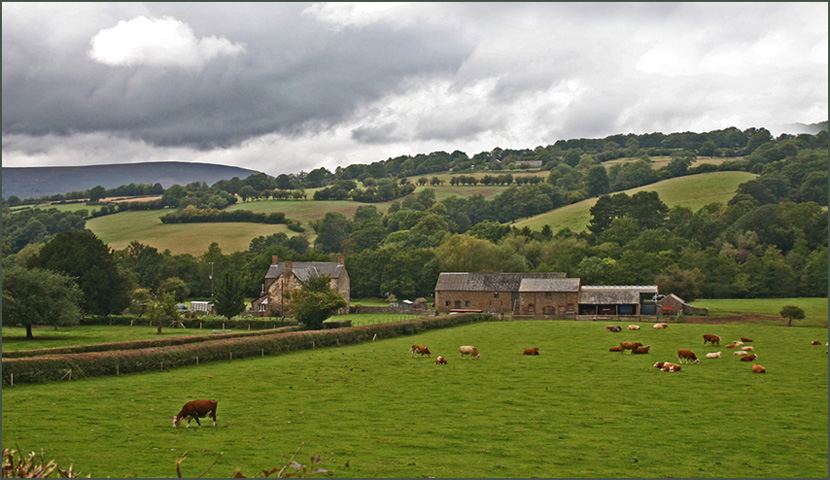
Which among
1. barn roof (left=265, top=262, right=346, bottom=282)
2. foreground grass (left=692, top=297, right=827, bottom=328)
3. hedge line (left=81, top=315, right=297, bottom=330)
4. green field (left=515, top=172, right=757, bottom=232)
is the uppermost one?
green field (left=515, top=172, right=757, bottom=232)

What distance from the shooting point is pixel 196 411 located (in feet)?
64.2

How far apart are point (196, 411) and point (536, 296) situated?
57567 mm

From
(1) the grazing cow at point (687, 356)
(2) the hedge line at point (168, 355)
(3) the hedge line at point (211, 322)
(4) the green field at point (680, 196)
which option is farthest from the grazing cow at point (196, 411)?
(4) the green field at point (680, 196)

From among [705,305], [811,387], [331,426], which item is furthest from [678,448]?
[705,305]

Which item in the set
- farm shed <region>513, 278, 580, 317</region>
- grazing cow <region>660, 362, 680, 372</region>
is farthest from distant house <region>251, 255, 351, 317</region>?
grazing cow <region>660, 362, 680, 372</region>

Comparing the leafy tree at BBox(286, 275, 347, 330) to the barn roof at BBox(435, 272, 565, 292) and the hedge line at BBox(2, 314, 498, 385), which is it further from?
the barn roof at BBox(435, 272, 565, 292)

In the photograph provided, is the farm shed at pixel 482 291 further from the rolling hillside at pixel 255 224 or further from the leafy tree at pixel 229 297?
the rolling hillside at pixel 255 224

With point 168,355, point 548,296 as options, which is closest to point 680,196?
point 548,296

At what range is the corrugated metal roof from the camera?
71944mm

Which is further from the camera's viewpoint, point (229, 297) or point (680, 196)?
point (680, 196)

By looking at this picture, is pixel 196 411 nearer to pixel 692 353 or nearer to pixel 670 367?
pixel 670 367

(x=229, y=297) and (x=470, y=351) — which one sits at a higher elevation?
(x=229, y=297)

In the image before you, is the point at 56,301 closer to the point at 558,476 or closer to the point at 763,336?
the point at 558,476

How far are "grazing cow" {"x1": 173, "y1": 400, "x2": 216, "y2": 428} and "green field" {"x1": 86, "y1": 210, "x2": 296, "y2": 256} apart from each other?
106 metres
